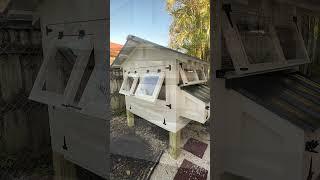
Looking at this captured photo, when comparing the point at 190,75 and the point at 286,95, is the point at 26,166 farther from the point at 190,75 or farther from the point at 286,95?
the point at 286,95

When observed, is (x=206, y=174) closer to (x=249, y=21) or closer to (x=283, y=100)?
(x=283, y=100)

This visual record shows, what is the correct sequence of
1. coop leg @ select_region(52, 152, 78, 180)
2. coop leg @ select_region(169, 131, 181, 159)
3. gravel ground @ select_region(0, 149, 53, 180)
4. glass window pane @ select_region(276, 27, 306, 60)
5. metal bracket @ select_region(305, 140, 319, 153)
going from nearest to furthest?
metal bracket @ select_region(305, 140, 319, 153) < coop leg @ select_region(169, 131, 181, 159) < coop leg @ select_region(52, 152, 78, 180) < glass window pane @ select_region(276, 27, 306, 60) < gravel ground @ select_region(0, 149, 53, 180)

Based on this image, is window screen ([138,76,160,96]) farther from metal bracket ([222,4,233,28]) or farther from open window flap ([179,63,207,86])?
metal bracket ([222,4,233,28])

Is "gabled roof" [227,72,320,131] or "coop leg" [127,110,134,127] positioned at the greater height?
"gabled roof" [227,72,320,131]

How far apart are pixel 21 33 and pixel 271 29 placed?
1.82m

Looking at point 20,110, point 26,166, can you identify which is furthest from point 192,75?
point 26,166

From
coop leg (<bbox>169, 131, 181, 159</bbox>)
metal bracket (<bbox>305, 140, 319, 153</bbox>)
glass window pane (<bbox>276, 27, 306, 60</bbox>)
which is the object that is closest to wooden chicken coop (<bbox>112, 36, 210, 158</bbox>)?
coop leg (<bbox>169, 131, 181, 159</bbox>)

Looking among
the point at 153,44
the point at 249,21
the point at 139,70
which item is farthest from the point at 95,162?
the point at 249,21

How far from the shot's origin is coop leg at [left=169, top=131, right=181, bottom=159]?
1497 millimetres

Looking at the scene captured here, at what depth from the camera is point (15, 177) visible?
1958mm

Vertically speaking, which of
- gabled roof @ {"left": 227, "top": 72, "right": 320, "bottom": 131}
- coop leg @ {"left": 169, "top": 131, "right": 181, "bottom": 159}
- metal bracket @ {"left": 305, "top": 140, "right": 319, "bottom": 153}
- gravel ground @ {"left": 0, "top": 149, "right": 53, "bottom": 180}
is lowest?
gravel ground @ {"left": 0, "top": 149, "right": 53, "bottom": 180}

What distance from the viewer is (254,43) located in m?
1.53

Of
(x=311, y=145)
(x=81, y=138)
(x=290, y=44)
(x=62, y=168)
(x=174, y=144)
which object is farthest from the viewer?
(x=290, y=44)

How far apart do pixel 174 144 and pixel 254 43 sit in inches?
31.4
